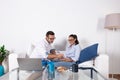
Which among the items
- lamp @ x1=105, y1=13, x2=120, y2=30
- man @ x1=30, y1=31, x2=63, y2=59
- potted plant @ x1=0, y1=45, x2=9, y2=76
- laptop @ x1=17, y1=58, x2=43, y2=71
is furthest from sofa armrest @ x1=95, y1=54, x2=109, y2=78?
potted plant @ x1=0, y1=45, x2=9, y2=76

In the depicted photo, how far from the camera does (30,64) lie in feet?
7.18

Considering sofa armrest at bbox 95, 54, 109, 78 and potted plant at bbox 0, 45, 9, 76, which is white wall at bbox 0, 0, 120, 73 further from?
sofa armrest at bbox 95, 54, 109, 78

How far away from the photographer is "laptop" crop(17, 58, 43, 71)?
7.07 ft

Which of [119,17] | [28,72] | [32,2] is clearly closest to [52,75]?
[28,72]

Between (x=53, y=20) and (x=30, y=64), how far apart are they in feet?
6.44

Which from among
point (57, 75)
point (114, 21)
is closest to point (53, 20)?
point (114, 21)

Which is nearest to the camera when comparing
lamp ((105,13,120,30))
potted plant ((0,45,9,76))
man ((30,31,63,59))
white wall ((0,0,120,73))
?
man ((30,31,63,59))

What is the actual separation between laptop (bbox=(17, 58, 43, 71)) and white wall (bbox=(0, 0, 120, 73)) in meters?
1.82

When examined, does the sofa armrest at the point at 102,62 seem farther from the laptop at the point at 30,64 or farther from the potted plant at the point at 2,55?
the potted plant at the point at 2,55

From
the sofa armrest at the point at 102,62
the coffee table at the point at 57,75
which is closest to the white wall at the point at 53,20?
the sofa armrest at the point at 102,62

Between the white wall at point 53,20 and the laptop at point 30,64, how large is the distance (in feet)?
5.96

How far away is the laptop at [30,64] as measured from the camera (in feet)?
7.07

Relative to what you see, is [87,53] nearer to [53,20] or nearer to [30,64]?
[30,64]

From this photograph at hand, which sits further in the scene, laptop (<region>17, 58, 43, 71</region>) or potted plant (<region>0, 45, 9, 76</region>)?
potted plant (<region>0, 45, 9, 76</region>)
